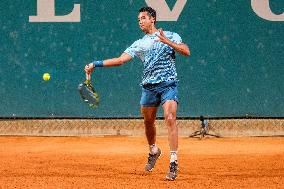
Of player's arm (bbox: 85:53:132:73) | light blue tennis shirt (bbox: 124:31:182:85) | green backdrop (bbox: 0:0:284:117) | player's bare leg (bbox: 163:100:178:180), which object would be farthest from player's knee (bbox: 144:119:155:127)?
green backdrop (bbox: 0:0:284:117)

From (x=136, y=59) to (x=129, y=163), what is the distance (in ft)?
9.89

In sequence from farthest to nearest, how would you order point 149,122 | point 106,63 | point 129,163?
point 129,163 < point 149,122 < point 106,63

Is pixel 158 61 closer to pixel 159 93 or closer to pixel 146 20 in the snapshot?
pixel 159 93

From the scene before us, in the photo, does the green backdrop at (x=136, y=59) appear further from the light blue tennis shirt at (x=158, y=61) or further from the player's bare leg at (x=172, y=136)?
the player's bare leg at (x=172, y=136)

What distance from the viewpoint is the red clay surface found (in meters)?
6.99

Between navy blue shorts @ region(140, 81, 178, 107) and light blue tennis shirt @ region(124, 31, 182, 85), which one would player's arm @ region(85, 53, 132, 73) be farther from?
navy blue shorts @ region(140, 81, 178, 107)

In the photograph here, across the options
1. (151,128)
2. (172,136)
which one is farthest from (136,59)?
(172,136)

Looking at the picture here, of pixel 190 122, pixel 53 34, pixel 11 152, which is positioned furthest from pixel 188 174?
pixel 53 34

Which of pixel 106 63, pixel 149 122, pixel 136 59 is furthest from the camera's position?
pixel 136 59

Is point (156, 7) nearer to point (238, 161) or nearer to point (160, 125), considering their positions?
point (160, 125)

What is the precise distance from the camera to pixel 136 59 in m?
11.4

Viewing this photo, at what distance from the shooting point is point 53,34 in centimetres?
1152

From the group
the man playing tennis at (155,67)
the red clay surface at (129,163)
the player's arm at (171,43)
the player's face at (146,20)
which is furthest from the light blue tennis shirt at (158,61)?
the red clay surface at (129,163)

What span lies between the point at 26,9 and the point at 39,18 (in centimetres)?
25
